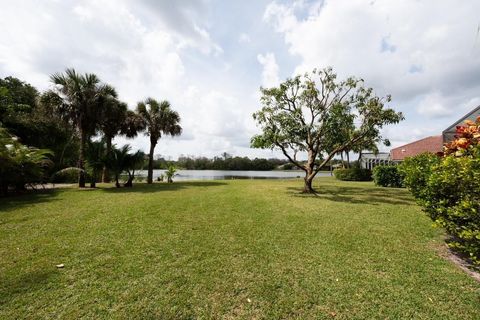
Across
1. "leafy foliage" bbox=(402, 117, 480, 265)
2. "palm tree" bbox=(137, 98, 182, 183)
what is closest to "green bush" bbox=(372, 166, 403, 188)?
"leafy foliage" bbox=(402, 117, 480, 265)

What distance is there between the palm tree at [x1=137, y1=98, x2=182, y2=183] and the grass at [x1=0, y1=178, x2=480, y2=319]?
11.5 m

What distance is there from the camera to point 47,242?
414cm

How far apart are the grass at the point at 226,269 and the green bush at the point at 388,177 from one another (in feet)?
36.9

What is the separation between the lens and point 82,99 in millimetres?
11445

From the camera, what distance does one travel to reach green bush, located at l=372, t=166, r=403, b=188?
15.4 m

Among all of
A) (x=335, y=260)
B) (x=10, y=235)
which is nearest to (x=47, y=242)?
(x=10, y=235)

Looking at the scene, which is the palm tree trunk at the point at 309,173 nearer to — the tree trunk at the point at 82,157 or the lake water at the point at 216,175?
the lake water at the point at 216,175

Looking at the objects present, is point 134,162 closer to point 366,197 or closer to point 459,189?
point 366,197

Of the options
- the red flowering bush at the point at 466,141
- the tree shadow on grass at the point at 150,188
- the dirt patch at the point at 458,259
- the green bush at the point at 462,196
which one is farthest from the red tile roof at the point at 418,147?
the green bush at the point at 462,196

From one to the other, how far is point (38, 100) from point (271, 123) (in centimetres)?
1185

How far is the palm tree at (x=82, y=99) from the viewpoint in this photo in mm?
11172

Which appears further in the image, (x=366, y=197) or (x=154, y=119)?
(x=154, y=119)

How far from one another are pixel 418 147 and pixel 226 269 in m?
31.3

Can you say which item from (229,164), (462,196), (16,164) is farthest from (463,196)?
(229,164)
